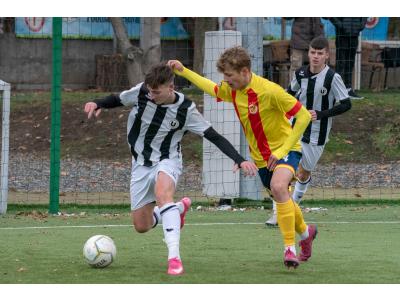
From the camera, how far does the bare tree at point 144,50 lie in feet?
65.5

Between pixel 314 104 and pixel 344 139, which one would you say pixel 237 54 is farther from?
pixel 344 139

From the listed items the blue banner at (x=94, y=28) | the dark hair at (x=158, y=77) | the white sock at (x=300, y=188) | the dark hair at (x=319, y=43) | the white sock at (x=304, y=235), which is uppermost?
the blue banner at (x=94, y=28)

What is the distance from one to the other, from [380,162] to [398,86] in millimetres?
3079

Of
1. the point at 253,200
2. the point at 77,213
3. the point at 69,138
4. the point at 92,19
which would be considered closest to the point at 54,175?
the point at 77,213

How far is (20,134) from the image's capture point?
20.5m

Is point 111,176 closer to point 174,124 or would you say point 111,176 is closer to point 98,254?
point 174,124

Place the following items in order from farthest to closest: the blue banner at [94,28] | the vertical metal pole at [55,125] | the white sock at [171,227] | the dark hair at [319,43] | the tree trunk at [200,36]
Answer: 1. the blue banner at [94,28]
2. the tree trunk at [200,36]
3. the vertical metal pole at [55,125]
4. the dark hair at [319,43]
5. the white sock at [171,227]

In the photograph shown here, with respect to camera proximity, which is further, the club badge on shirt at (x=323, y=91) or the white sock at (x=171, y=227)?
the club badge on shirt at (x=323, y=91)

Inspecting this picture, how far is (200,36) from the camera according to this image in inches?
798

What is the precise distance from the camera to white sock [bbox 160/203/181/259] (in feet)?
25.9

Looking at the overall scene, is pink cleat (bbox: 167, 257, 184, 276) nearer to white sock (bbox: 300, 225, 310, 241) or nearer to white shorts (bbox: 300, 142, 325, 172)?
white sock (bbox: 300, 225, 310, 241)

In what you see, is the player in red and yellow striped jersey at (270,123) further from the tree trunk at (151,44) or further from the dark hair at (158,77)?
the tree trunk at (151,44)

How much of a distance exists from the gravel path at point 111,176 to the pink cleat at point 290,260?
8178mm

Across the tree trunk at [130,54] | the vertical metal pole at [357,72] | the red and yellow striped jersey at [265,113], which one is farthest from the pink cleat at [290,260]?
the vertical metal pole at [357,72]
